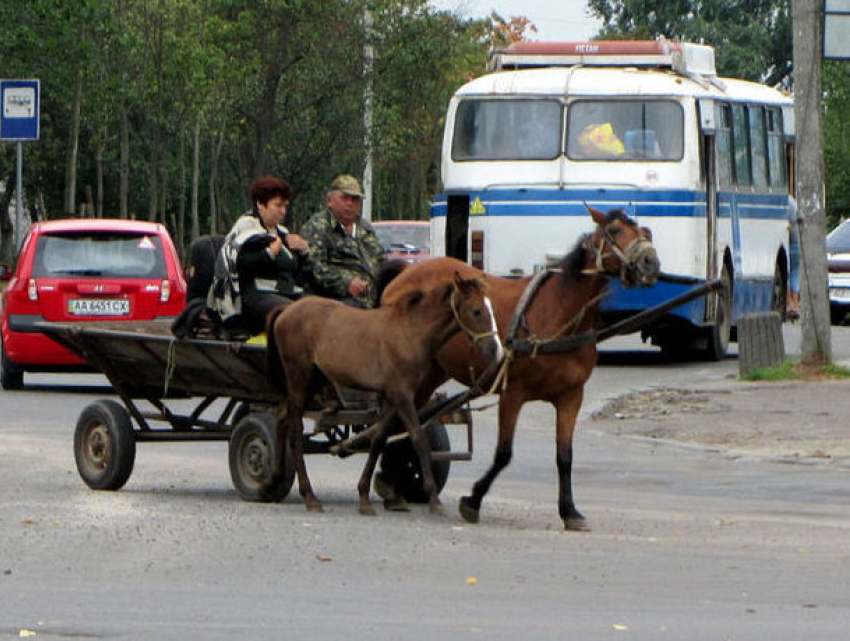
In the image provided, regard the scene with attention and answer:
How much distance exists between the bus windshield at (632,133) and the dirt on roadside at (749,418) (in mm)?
4677

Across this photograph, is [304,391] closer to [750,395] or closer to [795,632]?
[795,632]

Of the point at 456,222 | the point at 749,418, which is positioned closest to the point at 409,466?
the point at 749,418

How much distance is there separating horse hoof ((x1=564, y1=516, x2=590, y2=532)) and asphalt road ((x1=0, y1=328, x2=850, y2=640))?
0.09 meters

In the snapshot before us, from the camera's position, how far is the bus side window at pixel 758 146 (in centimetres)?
2991

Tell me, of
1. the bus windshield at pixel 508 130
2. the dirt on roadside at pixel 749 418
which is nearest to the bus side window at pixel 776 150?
the bus windshield at pixel 508 130

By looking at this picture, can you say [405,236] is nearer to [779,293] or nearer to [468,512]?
[779,293]

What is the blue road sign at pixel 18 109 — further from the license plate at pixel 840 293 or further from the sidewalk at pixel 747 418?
the license plate at pixel 840 293

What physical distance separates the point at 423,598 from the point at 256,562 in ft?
3.87

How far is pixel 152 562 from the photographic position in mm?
10070

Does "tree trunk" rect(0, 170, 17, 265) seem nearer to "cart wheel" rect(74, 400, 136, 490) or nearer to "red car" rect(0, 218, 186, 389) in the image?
"red car" rect(0, 218, 186, 389)

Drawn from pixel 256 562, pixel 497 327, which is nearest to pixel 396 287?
pixel 497 327

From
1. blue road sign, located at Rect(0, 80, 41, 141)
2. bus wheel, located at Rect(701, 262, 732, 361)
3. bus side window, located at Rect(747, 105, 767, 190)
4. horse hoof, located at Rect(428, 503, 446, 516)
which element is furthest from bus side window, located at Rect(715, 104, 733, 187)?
horse hoof, located at Rect(428, 503, 446, 516)

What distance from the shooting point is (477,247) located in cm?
2686

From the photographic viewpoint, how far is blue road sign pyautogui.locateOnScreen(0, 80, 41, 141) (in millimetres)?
29828
